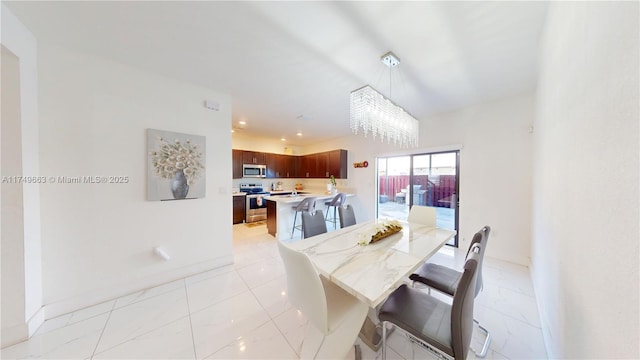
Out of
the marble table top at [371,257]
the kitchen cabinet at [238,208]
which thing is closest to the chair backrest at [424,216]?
the marble table top at [371,257]

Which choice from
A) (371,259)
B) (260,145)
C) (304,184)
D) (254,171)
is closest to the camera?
(371,259)

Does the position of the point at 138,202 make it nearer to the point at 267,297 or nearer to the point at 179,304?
the point at 179,304

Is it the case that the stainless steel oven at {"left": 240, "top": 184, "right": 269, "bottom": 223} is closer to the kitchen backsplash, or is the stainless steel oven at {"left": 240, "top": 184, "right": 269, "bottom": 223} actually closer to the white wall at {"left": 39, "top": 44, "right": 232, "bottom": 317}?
the kitchen backsplash

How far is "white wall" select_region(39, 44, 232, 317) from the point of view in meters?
1.79

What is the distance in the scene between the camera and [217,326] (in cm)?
169

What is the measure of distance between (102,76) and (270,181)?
14.4 ft

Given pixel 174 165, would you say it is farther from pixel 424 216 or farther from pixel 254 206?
pixel 424 216

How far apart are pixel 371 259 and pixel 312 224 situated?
97 cm

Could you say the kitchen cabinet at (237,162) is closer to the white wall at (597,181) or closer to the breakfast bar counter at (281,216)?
the breakfast bar counter at (281,216)

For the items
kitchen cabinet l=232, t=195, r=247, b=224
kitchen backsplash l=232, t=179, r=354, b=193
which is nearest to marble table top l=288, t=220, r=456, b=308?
kitchen backsplash l=232, t=179, r=354, b=193

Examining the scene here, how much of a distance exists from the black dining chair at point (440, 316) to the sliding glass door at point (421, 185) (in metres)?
2.80

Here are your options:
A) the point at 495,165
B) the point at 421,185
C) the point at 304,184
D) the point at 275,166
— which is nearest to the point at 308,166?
the point at 304,184

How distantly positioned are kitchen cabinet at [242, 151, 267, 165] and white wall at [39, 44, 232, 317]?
2.83m

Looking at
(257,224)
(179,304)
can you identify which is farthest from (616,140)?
(257,224)
